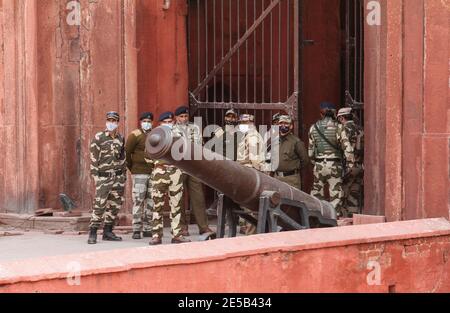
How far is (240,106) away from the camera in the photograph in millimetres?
15359

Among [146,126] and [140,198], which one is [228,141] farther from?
[140,198]

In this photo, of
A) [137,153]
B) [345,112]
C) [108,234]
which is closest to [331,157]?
[345,112]

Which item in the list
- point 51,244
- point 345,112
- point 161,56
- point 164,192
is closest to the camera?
point 51,244

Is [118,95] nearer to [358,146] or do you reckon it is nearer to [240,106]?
[240,106]

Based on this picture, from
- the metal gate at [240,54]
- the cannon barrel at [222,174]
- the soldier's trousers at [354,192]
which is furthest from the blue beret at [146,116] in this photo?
the cannon barrel at [222,174]

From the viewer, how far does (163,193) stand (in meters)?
13.7

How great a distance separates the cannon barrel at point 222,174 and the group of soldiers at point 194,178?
2.50 meters

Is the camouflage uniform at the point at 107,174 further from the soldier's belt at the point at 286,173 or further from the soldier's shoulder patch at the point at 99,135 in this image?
the soldier's belt at the point at 286,173

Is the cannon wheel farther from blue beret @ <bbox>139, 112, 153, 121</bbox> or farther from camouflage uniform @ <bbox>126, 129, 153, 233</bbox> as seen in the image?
blue beret @ <bbox>139, 112, 153, 121</bbox>

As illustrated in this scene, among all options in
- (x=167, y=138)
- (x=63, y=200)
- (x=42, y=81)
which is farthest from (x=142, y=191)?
(x=167, y=138)

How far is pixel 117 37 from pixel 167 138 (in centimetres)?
589

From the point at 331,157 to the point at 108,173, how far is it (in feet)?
9.84

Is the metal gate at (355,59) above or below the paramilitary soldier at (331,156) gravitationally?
above

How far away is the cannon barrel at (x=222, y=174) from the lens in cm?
941
